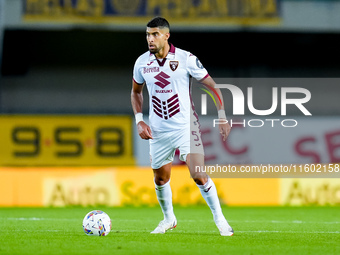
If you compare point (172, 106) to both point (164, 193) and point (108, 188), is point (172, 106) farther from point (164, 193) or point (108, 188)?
point (108, 188)

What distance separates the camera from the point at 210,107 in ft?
60.8

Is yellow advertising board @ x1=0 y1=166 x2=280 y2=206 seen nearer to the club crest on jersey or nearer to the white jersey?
the white jersey

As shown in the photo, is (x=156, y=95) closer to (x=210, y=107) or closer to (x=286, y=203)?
(x=286, y=203)

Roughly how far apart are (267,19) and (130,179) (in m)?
6.59

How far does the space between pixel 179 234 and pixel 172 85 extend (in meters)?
1.60

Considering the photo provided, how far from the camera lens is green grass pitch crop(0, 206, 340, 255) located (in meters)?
6.21

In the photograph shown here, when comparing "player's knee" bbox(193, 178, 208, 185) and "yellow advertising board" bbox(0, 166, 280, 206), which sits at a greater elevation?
"player's knee" bbox(193, 178, 208, 185)

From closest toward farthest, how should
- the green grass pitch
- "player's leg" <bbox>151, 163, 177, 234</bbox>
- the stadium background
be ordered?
the green grass pitch → "player's leg" <bbox>151, 163, 177, 234</bbox> → the stadium background

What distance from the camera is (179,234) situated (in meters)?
7.69

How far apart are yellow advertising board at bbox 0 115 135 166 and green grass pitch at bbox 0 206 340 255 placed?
228 inches

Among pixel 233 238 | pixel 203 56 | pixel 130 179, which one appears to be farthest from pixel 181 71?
pixel 203 56

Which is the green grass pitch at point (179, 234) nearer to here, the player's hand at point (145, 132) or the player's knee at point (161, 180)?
the player's knee at point (161, 180)

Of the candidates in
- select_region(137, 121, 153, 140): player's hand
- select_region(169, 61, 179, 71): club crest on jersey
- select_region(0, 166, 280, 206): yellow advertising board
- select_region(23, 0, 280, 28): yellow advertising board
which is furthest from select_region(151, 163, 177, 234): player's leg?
select_region(23, 0, 280, 28): yellow advertising board

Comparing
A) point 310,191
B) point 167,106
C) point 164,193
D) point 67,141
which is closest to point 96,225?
point 164,193
